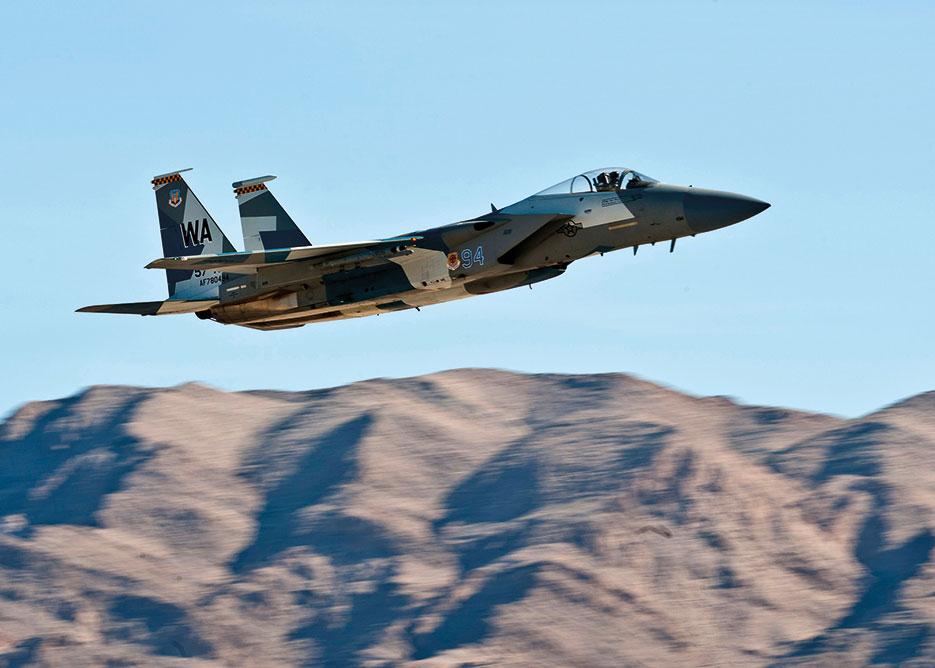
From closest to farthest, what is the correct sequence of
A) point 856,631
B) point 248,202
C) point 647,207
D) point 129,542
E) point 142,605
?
point 647,207
point 248,202
point 856,631
point 142,605
point 129,542

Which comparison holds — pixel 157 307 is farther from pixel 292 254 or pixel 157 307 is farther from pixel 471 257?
pixel 471 257

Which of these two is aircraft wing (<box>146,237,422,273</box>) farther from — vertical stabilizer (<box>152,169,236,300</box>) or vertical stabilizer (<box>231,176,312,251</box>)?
vertical stabilizer (<box>152,169,236,300</box>)

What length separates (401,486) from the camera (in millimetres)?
104438

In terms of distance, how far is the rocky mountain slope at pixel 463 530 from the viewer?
8694cm

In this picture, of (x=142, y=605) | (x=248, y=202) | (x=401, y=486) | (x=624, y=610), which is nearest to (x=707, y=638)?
(x=624, y=610)

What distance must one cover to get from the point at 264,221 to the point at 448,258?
6794mm

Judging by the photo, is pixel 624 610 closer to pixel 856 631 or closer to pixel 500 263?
pixel 856 631

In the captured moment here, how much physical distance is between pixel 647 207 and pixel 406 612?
66.6 metres

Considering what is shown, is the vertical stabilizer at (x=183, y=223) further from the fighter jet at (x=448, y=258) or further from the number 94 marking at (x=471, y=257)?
the number 94 marking at (x=471, y=257)

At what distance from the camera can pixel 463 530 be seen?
3925 inches

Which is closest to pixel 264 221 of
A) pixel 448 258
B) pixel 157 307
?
pixel 157 307

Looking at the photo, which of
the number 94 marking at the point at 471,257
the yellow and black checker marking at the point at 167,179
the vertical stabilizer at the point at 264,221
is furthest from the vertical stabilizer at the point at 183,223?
the number 94 marking at the point at 471,257

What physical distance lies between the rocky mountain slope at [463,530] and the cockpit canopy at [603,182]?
185 ft

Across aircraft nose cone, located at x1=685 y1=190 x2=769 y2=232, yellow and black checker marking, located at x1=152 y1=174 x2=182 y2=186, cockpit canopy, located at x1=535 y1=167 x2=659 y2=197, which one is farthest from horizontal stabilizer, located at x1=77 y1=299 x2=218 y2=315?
aircraft nose cone, located at x1=685 y1=190 x2=769 y2=232
